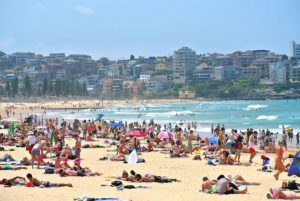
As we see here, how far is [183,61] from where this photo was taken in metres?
161

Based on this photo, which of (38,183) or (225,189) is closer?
(225,189)

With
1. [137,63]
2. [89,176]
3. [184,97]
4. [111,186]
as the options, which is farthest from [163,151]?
[137,63]

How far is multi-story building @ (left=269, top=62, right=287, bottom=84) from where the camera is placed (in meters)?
147

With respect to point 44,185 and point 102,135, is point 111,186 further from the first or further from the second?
point 102,135

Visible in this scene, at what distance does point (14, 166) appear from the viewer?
16.2m

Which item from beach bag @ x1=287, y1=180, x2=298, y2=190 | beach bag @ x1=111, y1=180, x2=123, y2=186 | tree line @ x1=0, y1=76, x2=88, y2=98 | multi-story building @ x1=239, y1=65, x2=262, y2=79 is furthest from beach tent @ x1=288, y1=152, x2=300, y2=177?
multi-story building @ x1=239, y1=65, x2=262, y2=79

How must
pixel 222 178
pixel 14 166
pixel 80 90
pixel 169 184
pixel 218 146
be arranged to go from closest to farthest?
1. pixel 222 178
2. pixel 169 184
3. pixel 14 166
4. pixel 218 146
5. pixel 80 90

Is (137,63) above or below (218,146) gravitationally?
above

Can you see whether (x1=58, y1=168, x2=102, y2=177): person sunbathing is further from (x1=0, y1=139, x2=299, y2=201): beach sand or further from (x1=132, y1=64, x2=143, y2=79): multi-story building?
(x1=132, y1=64, x2=143, y2=79): multi-story building

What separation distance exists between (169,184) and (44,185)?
2995 mm

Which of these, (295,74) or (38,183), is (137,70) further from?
(38,183)

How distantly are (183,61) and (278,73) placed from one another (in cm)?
2812

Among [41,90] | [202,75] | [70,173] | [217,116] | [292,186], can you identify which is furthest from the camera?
[202,75]

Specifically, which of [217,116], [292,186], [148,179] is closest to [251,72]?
[217,116]
